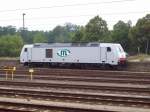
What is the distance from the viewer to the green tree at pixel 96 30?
74.4 metres

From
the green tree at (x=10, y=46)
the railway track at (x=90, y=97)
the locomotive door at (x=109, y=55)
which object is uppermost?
the green tree at (x=10, y=46)

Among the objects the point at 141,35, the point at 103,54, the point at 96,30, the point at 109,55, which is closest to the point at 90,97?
the point at 109,55

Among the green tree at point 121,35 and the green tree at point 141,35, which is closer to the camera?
the green tree at point 141,35

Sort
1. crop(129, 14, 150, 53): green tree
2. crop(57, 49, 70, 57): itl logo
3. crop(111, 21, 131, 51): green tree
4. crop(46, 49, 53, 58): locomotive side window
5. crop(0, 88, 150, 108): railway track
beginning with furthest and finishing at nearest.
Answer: crop(111, 21, 131, 51): green tree, crop(129, 14, 150, 53): green tree, crop(46, 49, 53, 58): locomotive side window, crop(57, 49, 70, 57): itl logo, crop(0, 88, 150, 108): railway track

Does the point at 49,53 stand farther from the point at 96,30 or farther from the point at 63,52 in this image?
the point at 96,30

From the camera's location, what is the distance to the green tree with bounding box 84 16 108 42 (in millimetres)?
74375

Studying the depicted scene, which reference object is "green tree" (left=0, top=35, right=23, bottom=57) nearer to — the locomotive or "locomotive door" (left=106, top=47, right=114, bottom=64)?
the locomotive

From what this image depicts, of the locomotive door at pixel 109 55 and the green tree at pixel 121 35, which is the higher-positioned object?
the green tree at pixel 121 35

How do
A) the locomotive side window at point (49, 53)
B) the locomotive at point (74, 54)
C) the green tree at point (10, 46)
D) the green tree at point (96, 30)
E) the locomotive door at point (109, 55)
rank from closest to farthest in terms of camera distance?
the locomotive door at point (109, 55) → the locomotive at point (74, 54) → the locomotive side window at point (49, 53) → the green tree at point (96, 30) → the green tree at point (10, 46)

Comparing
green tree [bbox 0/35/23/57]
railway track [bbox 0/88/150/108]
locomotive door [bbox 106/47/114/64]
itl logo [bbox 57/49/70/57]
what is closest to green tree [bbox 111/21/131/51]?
green tree [bbox 0/35/23/57]

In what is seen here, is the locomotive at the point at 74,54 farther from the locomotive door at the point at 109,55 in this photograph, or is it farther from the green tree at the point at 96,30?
the green tree at the point at 96,30

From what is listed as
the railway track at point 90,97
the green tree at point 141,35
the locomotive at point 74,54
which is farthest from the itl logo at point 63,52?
the green tree at point 141,35

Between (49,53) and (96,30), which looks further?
(96,30)

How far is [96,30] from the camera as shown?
3004 inches
